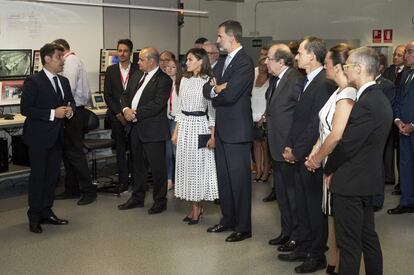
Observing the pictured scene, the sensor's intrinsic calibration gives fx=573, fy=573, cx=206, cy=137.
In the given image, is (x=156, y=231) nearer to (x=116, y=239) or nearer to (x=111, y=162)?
(x=116, y=239)

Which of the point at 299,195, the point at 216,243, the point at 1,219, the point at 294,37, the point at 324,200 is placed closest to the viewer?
the point at 324,200

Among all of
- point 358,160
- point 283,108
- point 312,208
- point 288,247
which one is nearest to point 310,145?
point 312,208

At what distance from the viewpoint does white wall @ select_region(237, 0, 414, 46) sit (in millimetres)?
10102

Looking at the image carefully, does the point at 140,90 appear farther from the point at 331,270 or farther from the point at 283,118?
the point at 331,270

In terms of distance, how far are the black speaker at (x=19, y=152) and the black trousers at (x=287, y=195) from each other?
11.0 feet

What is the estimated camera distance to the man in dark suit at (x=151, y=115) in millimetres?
5559

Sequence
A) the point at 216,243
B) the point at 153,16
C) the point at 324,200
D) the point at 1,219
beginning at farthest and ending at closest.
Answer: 1. the point at 153,16
2. the point at 1,219
3. the point at 216,243
4. the point at 324,200

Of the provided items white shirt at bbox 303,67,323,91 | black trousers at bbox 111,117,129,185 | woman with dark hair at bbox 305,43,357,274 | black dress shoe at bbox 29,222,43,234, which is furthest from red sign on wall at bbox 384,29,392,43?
black dress shoe at bbox 29,222,43,234

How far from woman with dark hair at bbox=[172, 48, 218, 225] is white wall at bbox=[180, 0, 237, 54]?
5.36 m

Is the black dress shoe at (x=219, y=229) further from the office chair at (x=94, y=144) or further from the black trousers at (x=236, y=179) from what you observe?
the office chair at (x=94, y=144)

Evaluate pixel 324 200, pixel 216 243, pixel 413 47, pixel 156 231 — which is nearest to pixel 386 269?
pixel 324 200

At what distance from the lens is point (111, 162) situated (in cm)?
845

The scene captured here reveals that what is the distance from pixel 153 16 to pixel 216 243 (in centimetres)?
534

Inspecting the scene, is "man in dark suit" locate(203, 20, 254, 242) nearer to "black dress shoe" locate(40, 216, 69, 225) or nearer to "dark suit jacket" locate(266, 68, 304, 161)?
"dark suit jacket" locate(266, 68, 304, 161)
